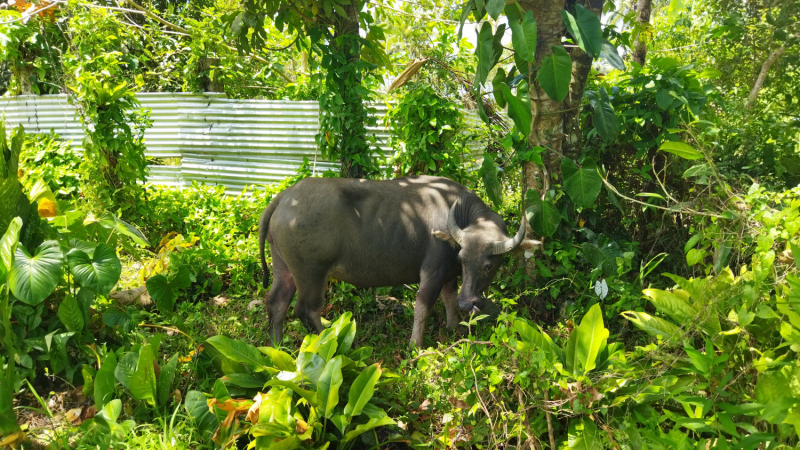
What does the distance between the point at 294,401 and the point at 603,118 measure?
3.14 metres

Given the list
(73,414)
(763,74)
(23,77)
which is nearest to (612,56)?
(763,74)

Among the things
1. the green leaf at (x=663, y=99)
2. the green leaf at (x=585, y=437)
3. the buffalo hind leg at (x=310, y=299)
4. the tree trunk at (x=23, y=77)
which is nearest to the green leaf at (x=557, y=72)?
the green leaf at (x=663, y=99)

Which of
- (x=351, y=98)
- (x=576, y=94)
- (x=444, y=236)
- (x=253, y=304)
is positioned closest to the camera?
(x=444, y=236)

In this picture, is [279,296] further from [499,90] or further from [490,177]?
[499,90]

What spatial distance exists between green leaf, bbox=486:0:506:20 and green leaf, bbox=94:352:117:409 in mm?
3209

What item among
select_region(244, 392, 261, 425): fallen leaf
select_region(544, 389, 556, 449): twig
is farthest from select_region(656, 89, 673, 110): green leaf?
select_region(244, 392, 261, 425): fallen leaf

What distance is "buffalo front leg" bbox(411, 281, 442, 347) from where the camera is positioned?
462 cm

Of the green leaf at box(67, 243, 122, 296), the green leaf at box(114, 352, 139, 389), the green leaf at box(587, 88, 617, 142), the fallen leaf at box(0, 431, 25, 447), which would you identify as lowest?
the fallen leaf at box(0, 431, 25, 447)

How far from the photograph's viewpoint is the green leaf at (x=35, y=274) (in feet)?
11.2

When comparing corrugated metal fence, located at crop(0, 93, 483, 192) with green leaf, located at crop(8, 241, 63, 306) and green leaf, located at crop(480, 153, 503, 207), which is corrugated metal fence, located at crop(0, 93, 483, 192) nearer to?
green leaf, located at crop(480, 153, 503, 207)

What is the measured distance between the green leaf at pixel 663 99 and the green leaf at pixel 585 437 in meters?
2.66

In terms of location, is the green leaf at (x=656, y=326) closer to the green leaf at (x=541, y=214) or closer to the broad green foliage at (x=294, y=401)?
the green leaf at (x=541, y=214)

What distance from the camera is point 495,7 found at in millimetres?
3342

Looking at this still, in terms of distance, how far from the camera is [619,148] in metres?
5.05
